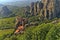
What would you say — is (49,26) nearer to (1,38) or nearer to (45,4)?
(1,38)

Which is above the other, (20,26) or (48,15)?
(20,26)

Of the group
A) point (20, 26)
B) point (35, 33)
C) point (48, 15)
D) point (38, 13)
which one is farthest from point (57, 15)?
point (35, 33)

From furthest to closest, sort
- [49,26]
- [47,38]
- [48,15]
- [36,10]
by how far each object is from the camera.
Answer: [36,10]
[48,15]
[49,26]
[47,38]

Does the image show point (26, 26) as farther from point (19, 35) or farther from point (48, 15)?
point (48, 15)

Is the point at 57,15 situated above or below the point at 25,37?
below

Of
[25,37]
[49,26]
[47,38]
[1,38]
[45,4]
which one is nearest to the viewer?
[47,38]


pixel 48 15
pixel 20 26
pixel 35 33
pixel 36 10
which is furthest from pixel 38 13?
pixel 35 33

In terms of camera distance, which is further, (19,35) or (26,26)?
(26,26)

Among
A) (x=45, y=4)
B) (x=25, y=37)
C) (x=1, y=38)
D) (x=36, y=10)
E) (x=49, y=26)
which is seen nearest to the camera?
(x=25, y=37)

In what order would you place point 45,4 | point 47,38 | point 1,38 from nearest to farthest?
1. point 47,38
2. point 1,38
3. point 45,4
